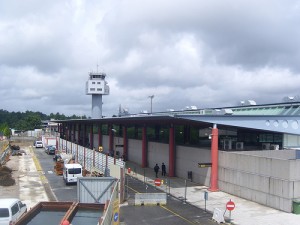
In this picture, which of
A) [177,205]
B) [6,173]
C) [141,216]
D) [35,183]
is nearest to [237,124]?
[177,205]

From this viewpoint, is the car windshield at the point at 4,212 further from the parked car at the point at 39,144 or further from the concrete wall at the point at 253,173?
the parked car at the point at 39,144

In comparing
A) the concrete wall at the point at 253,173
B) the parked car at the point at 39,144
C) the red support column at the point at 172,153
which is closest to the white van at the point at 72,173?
the red support column at the point at 172,153

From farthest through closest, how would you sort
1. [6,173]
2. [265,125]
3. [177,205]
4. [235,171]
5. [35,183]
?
[6,173] < [35,183] < [265,125] < [235,171] < [177,205]

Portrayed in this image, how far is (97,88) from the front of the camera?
11225 cm

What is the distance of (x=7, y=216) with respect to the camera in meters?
19.3

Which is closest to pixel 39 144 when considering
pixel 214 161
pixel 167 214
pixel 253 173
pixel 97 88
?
pixel 97 88

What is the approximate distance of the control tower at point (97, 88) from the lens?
11206 cm

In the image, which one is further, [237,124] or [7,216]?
[237,124]

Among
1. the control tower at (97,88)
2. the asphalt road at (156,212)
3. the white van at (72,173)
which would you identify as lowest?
the asphalt road at (156,212)

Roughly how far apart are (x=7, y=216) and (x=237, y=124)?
2223 centimetres

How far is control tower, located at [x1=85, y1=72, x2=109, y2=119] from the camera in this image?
368 ft

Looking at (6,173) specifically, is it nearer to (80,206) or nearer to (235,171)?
A: (235,171)

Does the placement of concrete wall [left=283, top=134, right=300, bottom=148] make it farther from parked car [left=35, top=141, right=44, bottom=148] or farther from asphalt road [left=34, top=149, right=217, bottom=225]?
parked car [left=35, top=141, right=44, bottom=148]

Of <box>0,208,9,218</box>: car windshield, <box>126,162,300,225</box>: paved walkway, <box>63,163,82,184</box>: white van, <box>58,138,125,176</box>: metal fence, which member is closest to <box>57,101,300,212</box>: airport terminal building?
<box>126,162,300,225</box>: paved walkway
